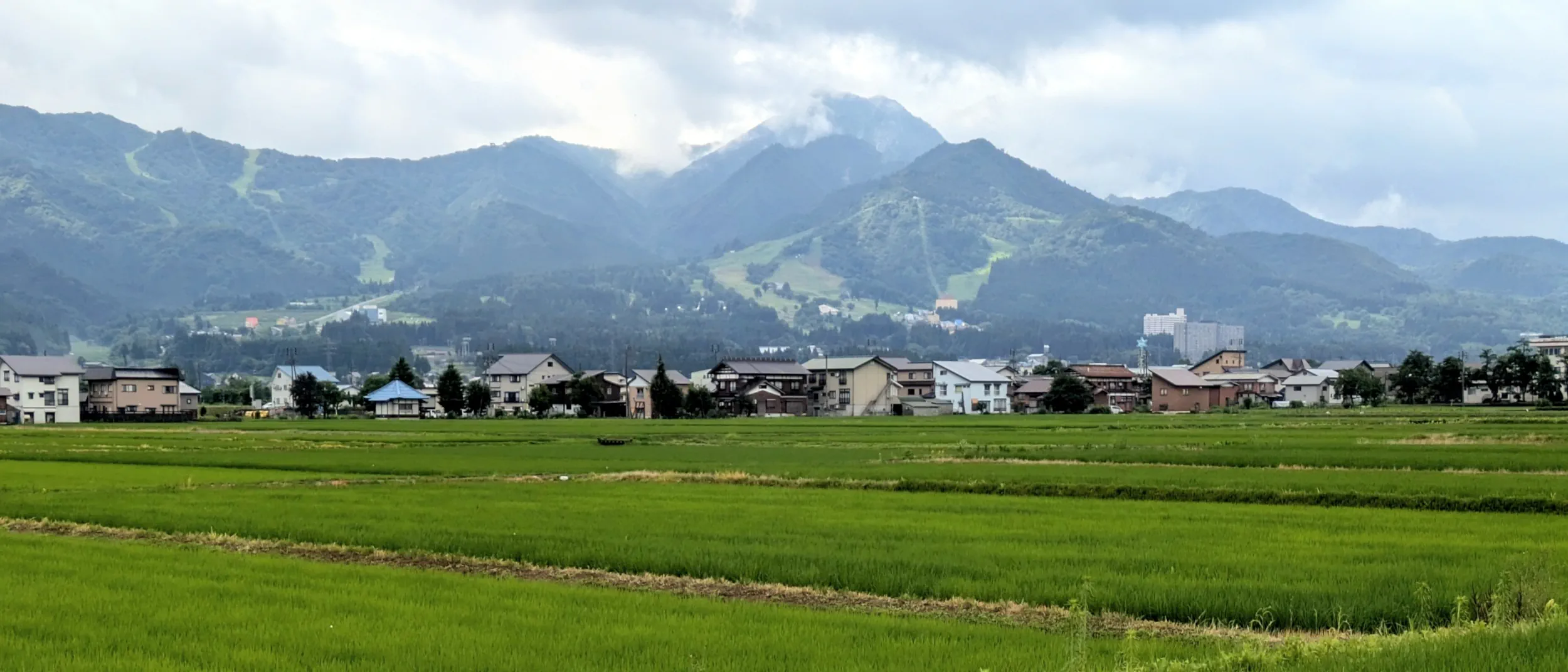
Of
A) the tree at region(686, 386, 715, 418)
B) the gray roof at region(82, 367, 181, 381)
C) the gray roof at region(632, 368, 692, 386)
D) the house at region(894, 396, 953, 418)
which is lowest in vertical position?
the house at region(894, 396, 953, 418)

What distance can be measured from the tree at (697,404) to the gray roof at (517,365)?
2594 cm

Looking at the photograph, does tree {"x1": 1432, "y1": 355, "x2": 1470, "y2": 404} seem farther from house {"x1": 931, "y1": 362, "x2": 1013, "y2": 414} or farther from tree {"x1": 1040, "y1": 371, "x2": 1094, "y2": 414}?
house {"x1": 931, "y1": 362, "x2": 1013, "y2": 414}

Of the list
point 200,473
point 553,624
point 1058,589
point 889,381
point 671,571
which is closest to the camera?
point 553,624

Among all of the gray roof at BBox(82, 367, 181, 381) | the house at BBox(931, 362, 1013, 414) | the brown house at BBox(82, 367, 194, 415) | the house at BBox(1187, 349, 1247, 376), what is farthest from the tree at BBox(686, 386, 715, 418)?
the house at BBox(1187, 349, 1247, 376)

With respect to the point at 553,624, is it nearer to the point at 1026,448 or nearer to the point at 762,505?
the point at 762,505

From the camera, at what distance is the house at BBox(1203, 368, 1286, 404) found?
4919 inches

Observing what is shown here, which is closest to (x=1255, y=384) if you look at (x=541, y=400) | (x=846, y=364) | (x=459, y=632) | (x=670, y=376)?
(x=846, y=364)

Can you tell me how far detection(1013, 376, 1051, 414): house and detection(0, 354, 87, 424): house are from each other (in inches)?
3306

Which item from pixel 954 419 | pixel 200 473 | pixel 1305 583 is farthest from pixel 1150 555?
A: pixel 954 419

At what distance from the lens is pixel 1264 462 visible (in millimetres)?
32812

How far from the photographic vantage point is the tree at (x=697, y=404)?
4031 inches

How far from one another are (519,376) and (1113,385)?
64.1 metres

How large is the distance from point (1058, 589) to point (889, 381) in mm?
104804

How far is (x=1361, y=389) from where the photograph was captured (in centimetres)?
11175
